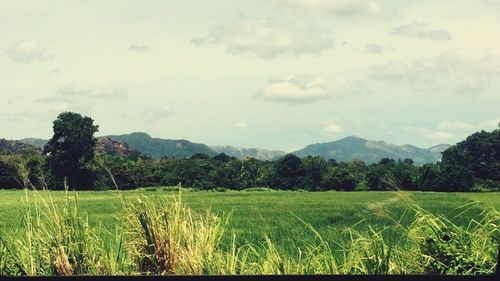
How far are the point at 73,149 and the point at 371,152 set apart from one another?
3.76m

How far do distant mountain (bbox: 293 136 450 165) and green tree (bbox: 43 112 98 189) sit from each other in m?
2.32

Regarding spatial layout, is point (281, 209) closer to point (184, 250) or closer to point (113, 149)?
point (113, 149)

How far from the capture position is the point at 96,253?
4.02 m

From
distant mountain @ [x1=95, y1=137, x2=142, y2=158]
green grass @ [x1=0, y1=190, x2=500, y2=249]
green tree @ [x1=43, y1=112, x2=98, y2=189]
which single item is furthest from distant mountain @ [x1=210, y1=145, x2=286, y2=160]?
green tree @ [x1=43, y1=112, x2=98, y2=189]

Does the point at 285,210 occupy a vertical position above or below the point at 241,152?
below

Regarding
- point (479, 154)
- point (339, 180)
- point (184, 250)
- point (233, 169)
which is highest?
point (479, 154)

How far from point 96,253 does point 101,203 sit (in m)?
3.62

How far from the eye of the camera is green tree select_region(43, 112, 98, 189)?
566 centimetres

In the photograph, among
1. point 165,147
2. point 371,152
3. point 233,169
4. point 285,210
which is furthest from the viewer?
point 285,210

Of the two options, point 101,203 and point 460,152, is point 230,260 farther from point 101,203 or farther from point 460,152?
point 101,203

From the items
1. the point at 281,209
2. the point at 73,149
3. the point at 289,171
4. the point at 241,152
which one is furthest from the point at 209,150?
the point at 281,209

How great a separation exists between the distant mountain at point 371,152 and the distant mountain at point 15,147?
2.82 meters

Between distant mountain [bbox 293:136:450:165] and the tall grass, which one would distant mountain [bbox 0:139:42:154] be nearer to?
the tall grass

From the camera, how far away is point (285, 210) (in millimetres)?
8289
